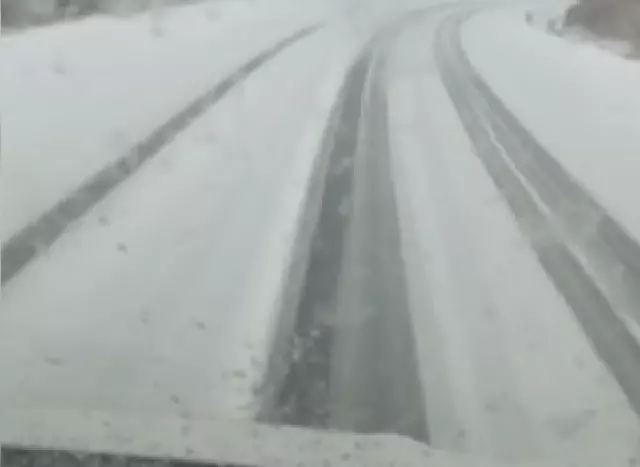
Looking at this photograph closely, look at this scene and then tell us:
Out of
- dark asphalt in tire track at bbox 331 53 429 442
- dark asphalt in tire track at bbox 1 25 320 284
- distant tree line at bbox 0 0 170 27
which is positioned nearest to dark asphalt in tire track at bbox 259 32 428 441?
dark asphalt in tire track at bbox 331 53 429 442

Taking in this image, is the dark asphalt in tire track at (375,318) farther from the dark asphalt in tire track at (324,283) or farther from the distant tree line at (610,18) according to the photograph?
the distant tree line at (610,18)

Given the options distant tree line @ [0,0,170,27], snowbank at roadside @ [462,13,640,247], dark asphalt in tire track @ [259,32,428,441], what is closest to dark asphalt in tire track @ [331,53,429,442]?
dark asphalt in tire track @ [259,32,428,441]

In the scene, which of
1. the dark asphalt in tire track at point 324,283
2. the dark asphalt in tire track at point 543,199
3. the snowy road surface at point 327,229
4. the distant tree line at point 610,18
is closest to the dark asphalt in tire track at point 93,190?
the snowy road surface at point 327,229

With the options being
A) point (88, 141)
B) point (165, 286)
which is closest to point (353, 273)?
point (165, 286)

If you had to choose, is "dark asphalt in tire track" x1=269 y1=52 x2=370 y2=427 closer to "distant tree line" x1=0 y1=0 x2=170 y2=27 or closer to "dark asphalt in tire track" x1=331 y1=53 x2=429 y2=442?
"dark asphalt in tire track" x1=331 y1=53 x2=429 y2=442

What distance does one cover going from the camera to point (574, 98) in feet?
3.15

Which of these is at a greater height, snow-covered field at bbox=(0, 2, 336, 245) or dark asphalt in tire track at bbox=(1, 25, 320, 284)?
snow-covered field at bbox=(0, 2, 336, 245)

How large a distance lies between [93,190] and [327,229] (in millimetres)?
241

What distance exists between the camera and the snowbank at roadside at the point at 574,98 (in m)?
0.93

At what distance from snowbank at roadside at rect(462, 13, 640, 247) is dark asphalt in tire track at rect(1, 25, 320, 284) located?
25 centimetres

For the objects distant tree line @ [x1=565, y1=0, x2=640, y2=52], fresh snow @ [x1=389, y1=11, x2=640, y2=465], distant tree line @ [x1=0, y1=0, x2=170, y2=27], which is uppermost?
distant tree line @ [x1=0, y1=0, x2=170, y2=27]

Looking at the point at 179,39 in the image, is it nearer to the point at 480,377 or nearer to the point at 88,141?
the point at 88,141

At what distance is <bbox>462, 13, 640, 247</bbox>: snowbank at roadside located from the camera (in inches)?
36.8

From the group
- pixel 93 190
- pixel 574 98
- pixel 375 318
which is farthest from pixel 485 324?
pixel 93 190
